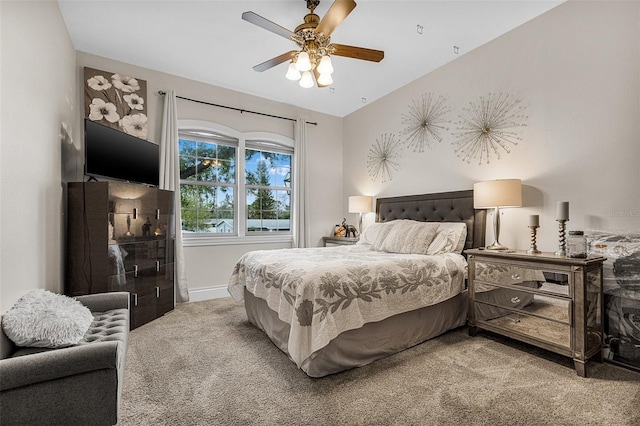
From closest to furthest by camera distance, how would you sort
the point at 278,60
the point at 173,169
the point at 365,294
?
1. the point at 365,294
2. the point at 278,60
3. the point at 173,169

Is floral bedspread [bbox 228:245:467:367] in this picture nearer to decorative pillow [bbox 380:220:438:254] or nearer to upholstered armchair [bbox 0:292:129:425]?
decorative pillow [bbox 380:220:438:254]

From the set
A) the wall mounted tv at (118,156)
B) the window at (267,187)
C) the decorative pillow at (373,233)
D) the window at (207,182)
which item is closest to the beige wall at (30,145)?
the wall mounted tv at (118,156)

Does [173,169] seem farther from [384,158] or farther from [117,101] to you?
[384,158]

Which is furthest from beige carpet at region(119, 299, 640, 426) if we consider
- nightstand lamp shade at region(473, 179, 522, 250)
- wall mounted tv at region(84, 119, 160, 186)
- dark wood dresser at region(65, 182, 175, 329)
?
wall mounted tv at region(84, 119, 160, 186)

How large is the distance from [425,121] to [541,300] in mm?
2501

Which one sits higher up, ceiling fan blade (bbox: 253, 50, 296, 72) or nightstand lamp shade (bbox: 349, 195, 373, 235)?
ceiling fan blade (bbox: 253, 50, 296, 72)

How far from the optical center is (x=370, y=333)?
2.30 m

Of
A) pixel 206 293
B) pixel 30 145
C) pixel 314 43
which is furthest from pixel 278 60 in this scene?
pixel 206 293

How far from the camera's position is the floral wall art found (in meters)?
3.40

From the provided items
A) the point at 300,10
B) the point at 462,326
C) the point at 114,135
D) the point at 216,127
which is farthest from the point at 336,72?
the point at 462,326

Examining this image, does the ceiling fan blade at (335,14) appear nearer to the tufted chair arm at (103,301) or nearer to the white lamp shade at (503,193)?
the white lamp shade at (503,193)

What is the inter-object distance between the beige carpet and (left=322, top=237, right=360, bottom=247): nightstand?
2110mm

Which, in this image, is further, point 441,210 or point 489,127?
point 441,210

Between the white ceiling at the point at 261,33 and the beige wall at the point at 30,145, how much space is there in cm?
43
